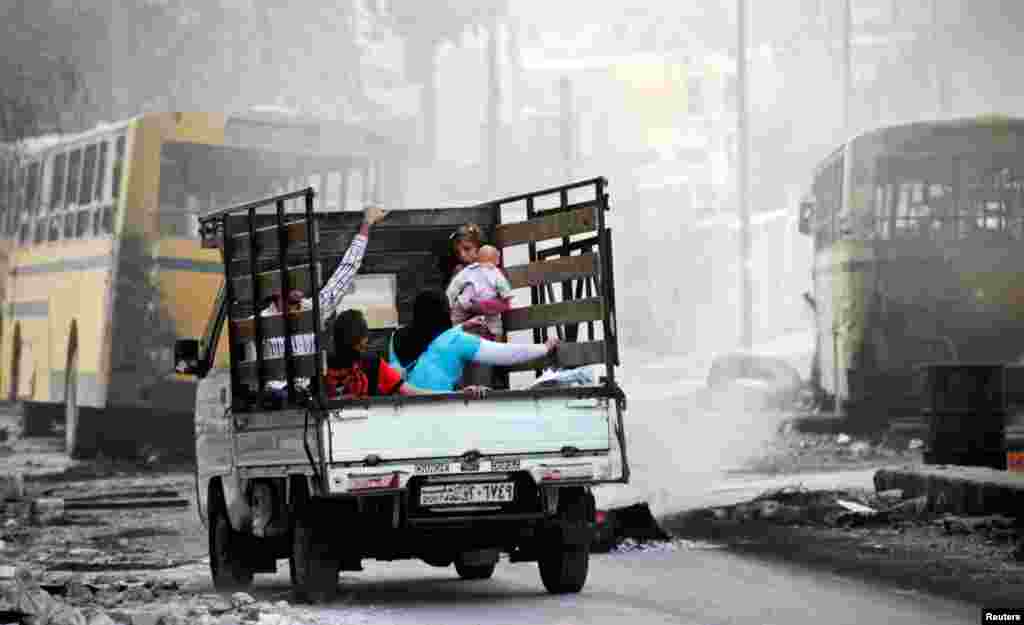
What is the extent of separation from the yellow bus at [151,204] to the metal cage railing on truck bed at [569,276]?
11.5 metres

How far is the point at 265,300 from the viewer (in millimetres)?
11102

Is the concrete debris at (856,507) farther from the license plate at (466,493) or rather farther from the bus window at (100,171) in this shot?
the bus window at (100,171)

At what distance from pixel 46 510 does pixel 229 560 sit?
6504 millimetres

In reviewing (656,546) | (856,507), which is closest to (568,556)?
(656,546)

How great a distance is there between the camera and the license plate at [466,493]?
402 inches

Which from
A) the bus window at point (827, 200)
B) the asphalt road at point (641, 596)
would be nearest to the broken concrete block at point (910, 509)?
the asphalt road at point (641, 596)

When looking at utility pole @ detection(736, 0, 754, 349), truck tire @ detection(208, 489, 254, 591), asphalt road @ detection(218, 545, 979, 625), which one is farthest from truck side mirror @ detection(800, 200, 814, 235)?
utility pole @ detection(736, 0, 754, 349)

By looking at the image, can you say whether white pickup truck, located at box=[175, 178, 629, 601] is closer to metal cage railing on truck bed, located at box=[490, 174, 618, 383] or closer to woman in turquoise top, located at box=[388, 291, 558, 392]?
metal cage railing on truck bed, located at box=[490, 174, 618, 383]

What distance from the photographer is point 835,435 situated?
26.1m

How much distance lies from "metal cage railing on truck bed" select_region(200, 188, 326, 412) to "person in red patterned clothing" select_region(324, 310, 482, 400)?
0.47 ft

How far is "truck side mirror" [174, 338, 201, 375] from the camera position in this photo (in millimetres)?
11797

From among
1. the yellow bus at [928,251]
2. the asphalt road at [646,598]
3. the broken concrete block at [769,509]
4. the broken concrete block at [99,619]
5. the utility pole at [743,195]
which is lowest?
the asphalt road at [646,598]

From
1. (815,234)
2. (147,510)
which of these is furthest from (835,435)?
(147,510)

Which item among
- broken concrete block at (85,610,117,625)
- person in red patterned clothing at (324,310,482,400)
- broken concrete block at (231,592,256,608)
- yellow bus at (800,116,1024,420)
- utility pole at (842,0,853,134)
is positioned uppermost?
utility pole at (842,0,853,134)
